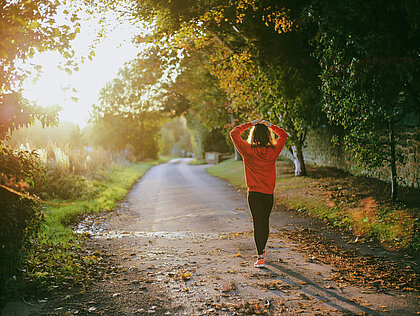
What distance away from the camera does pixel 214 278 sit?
5.75 metres

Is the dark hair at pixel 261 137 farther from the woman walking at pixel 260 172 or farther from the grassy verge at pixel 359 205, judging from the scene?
the grassy verge at pixel 359 205

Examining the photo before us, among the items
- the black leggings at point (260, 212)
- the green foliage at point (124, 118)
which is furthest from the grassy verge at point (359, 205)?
the green foliage at point (124, 118)

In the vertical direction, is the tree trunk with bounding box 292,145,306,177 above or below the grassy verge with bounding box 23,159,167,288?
above

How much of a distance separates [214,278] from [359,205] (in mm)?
6251

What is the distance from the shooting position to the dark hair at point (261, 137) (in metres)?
6.36

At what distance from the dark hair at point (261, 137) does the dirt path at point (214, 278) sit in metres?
1.94

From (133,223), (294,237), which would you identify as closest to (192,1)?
(133,223)

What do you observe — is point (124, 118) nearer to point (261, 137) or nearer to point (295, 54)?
point (295, 54)

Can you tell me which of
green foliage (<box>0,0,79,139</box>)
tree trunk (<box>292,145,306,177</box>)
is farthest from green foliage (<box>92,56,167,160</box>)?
green foliage (<box>0,0,79,139</box>)

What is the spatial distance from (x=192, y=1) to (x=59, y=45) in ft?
23.1

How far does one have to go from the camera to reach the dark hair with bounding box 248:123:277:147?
20.9ft

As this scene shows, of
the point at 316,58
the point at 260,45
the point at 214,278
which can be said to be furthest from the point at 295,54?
the point at 214,278

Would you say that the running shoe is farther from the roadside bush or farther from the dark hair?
the roadside bush

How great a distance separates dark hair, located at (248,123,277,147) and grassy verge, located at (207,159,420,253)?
10.7 ft
